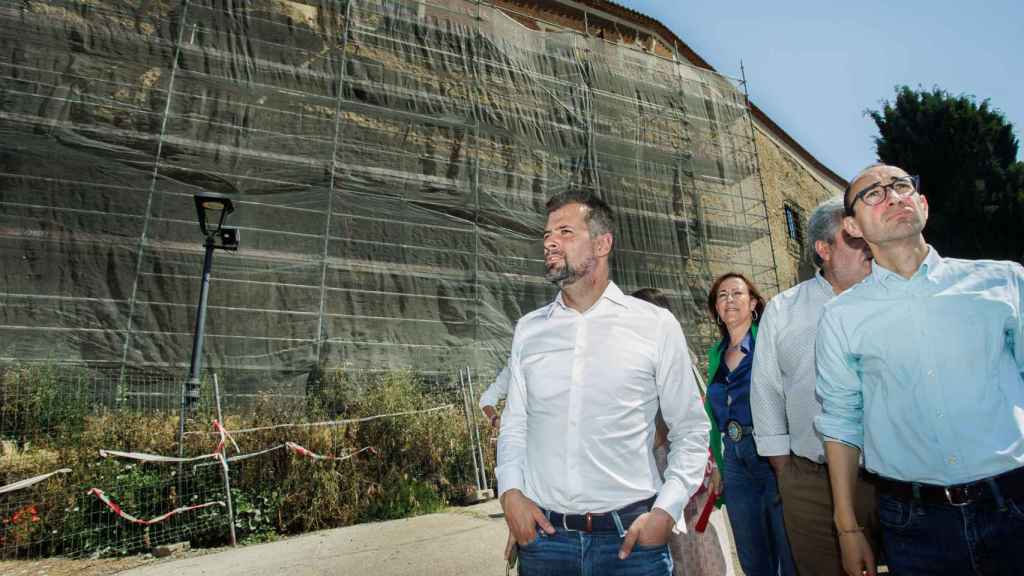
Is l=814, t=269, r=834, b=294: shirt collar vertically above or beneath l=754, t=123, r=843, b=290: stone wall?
beneath

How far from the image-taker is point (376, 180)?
998 cm

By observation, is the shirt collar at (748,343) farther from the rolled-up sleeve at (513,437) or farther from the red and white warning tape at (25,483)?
the red and white warning tape at (25,483)

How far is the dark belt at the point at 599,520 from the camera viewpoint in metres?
1.56

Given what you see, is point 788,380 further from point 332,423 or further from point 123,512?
point 123,512

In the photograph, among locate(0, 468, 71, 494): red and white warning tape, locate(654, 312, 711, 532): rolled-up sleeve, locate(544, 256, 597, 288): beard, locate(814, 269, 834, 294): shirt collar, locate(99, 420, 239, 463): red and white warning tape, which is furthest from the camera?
locate(99, 420, 239, 463): red and white warning tape

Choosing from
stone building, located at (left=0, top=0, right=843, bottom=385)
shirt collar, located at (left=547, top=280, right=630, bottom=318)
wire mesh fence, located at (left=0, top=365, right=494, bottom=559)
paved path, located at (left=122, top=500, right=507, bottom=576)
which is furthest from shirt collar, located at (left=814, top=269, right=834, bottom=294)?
stone building, located at (left=0, top=0, right=843, bottom=385)

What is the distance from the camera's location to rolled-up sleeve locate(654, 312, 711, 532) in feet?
5.30

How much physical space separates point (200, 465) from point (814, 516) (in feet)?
17.0

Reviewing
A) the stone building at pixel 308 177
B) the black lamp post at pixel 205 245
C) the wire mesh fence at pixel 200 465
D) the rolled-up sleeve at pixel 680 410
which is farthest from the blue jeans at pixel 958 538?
the stone building at pixel 308 177

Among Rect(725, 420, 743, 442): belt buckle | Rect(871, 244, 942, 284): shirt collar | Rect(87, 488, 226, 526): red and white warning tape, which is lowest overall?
Rect(87, 488, 226, 526): red and white warning tape

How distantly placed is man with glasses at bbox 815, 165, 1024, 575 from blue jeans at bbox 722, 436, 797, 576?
886 mm

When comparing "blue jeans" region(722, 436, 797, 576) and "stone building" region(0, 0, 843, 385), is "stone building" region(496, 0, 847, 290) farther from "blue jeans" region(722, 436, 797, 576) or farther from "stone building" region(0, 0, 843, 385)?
"blue jeans" region(722, 436, 797, 576)

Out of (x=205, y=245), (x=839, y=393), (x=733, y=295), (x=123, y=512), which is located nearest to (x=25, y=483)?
(x=123, y=512)

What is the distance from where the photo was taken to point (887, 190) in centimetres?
162
